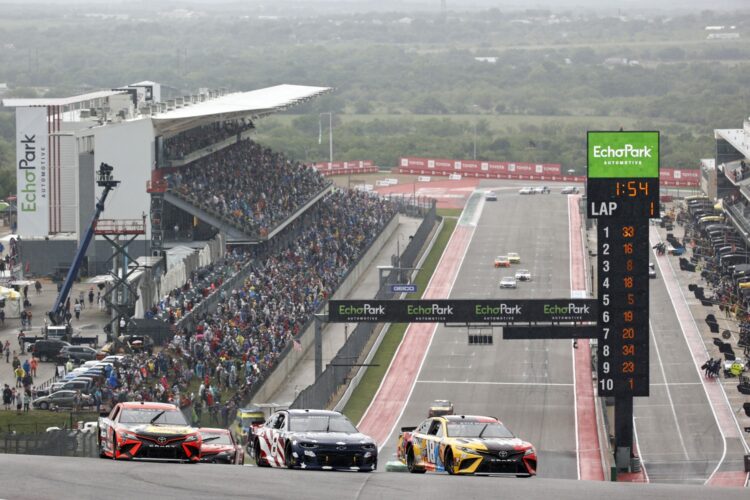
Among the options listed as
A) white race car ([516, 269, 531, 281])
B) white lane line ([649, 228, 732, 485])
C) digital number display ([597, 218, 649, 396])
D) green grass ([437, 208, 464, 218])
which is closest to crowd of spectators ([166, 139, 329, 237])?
white race car ([516, 269, 531, 281])

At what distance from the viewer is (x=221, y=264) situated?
83062mm

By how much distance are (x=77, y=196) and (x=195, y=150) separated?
10.3 meters

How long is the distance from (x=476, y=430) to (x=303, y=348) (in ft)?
146

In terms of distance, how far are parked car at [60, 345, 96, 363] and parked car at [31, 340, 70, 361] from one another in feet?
4.46

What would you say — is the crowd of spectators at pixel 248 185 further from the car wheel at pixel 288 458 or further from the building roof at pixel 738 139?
the car wheel at pixel 288 458

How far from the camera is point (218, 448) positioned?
3366 centimetres

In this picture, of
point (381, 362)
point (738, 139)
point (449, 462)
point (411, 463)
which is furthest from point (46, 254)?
point (449, 462)

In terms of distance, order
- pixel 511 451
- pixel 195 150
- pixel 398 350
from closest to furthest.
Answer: pixel 511 451
pixel 398 350
pixel 195 150

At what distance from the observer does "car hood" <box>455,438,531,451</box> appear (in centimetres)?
3061

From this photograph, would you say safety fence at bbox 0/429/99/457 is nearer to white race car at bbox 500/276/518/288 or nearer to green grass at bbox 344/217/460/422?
green grass at bbox 344/217/460/422

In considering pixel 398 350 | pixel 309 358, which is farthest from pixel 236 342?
pixel 398 350

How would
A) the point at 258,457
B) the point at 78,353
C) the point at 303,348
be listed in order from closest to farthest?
the point at 258,457 → the point at 78,353 → the point at 303,348

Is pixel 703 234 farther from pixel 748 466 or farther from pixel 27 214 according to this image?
pixel 748 466

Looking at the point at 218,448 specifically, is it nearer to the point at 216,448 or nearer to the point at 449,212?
the point at 216,448
